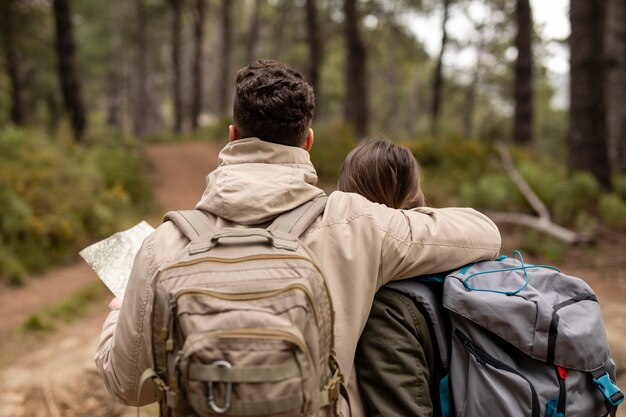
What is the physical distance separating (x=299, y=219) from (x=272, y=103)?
1.33 ft

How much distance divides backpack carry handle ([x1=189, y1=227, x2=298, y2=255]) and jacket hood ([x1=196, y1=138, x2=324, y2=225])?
0.38ft

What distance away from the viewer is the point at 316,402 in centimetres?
147

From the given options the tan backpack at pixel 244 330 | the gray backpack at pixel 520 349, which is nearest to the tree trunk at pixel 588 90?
the gray backpack at pixel 520 349

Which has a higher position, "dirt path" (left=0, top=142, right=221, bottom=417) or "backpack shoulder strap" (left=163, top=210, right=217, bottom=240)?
"backpack shoulder strap" (left=163, top=210, right=217, bottom=240)

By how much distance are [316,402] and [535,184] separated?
8.15 metres

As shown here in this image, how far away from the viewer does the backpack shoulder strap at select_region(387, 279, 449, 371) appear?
1.89 metres

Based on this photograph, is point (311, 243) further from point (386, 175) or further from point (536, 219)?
point (536, 219)

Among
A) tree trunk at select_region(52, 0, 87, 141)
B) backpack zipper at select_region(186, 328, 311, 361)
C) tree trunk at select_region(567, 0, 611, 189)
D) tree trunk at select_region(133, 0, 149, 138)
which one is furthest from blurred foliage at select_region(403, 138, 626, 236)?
tree trunk at select_region(133, 0, 149, 138)

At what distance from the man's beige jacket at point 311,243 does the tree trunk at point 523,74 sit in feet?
40.4

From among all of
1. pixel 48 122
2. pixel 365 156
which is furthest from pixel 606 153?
pixel 48 122

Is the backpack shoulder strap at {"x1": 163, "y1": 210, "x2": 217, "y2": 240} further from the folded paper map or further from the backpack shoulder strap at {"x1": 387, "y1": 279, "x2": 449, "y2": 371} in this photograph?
the backpack shoulder strap at {"x1": 387, "y1": 279, "x2": 449, "y2": 371}

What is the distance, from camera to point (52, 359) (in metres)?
5.16

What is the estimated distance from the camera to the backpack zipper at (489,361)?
1756 mm

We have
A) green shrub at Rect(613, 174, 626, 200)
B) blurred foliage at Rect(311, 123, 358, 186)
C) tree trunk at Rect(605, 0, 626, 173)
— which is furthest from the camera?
blurred foliage at Rect(311, 123, 358, 186)
